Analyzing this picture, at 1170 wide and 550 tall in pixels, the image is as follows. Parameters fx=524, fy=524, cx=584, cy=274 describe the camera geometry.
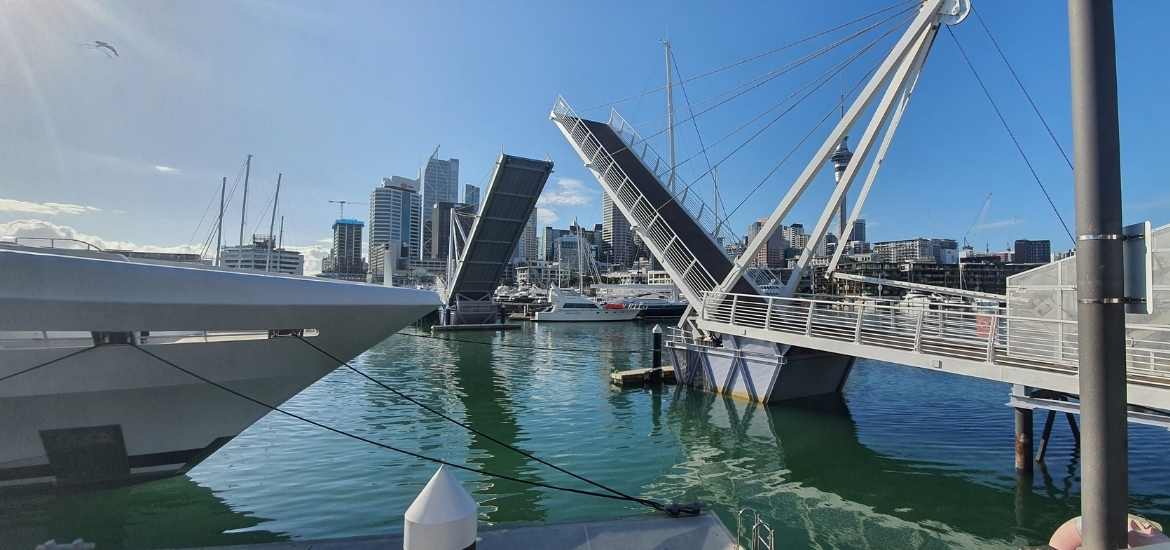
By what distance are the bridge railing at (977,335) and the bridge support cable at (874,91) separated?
105 inches

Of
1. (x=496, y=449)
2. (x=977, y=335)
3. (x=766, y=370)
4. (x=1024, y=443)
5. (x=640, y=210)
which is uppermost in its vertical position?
(x=640, y=210)

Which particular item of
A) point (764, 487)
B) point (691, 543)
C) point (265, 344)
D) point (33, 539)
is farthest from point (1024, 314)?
point (33, 539)

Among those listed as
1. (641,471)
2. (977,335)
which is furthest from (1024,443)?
(641,471)

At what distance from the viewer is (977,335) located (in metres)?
11.8

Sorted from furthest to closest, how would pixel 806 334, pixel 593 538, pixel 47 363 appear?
1. pixel 806 334
2. pixel 47 363
3. pixel 593 538

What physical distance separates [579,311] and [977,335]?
49.8 metres

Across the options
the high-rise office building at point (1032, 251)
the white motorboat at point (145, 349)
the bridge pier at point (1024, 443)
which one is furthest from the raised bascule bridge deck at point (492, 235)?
the high-rise office building at point (1032, 251)

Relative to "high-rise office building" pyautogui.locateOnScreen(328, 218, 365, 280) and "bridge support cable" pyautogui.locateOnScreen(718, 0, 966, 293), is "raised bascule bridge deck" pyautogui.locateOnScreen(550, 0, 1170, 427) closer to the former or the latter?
"bridge support cable" pyautogui.locateOnScreen(718, 0, 966, 293)

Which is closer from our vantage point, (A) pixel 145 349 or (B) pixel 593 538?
(B) pixel 593 538

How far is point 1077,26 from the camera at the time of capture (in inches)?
119

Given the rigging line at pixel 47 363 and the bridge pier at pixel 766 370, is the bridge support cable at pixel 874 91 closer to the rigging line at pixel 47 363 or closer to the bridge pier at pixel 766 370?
the bridge pier at pixel 766 370

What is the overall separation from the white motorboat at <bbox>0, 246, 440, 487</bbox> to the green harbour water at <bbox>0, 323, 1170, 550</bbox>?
3.10ft

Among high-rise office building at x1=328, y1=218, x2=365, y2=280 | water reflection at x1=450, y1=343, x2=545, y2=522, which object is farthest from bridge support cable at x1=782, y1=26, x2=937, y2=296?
high-rise office building at x1=328, y1=218, x2=365, y2=280

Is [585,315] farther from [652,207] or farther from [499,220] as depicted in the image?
[652,207]
